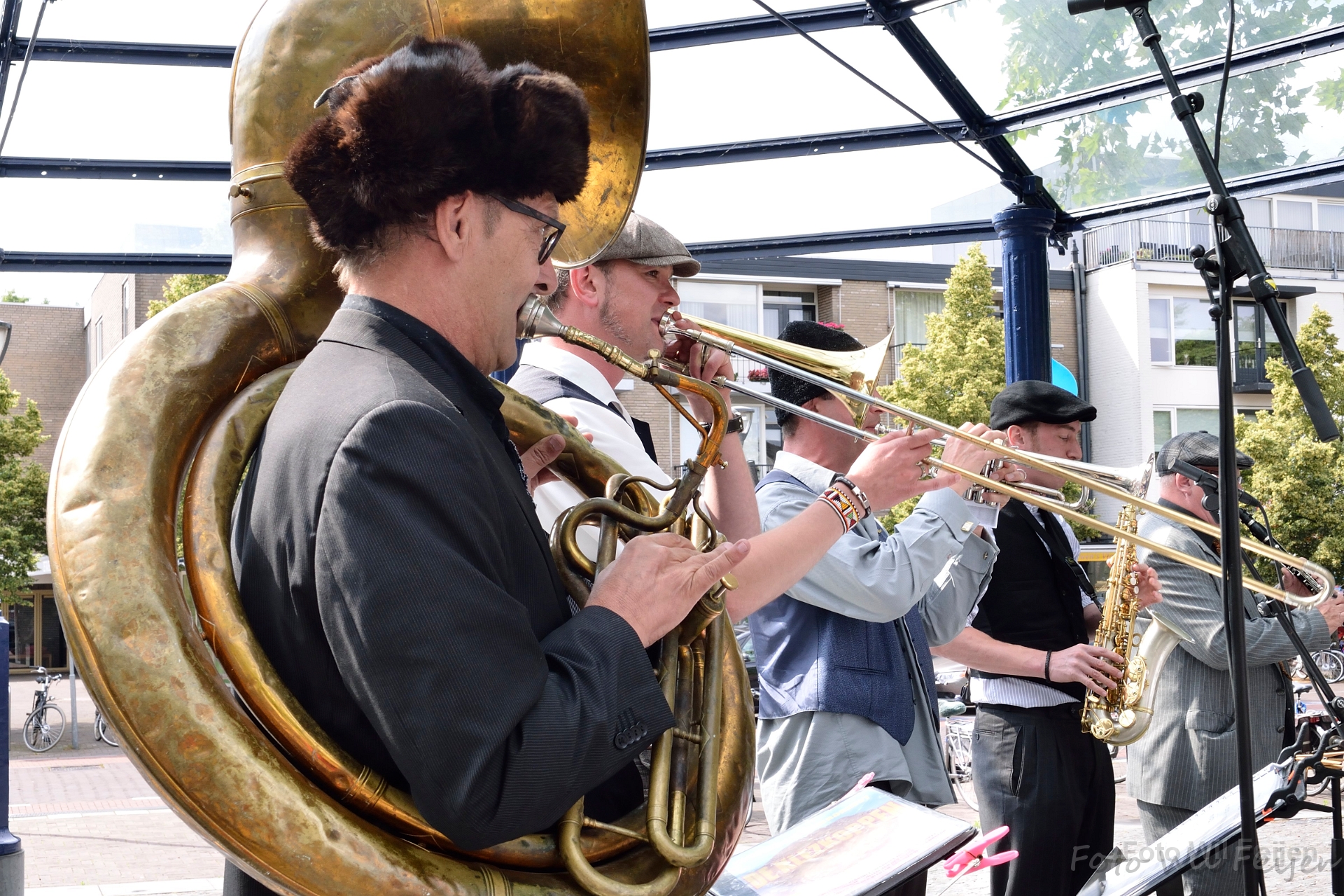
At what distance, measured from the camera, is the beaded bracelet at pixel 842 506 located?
7.64 feet

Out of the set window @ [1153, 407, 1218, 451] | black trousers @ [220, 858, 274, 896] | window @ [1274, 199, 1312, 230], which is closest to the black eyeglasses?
black trousers @ [220, 858, 274, 896]

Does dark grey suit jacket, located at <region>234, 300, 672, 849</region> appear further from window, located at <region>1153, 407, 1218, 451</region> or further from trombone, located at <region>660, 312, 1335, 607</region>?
window, located at <region>1153, 407, 1218, 451</region>

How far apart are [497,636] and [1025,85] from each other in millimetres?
4961

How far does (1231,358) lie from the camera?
7.82 feet

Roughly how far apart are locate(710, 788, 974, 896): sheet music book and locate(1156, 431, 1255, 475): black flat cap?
2719 mm

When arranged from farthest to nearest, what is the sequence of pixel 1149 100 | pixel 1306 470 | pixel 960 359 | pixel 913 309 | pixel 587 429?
1. pixel 913 309
2. pixel 960 359
3. pixel 1306 470
4. pixel 1149 100
5. pixel 587 429

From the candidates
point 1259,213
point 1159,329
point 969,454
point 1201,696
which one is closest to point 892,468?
point 969,454

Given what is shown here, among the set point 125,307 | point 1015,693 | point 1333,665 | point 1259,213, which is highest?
point 1259,213

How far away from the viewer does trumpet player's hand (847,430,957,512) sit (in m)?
2.55

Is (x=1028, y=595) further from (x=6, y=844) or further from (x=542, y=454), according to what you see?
(x=6, y=844)

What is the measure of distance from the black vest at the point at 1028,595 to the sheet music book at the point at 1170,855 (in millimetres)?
889

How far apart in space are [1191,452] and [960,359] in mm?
15800

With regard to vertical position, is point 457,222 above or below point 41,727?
above

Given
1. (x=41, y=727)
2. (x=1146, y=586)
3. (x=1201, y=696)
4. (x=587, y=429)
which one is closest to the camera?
(x=587, y=429)
